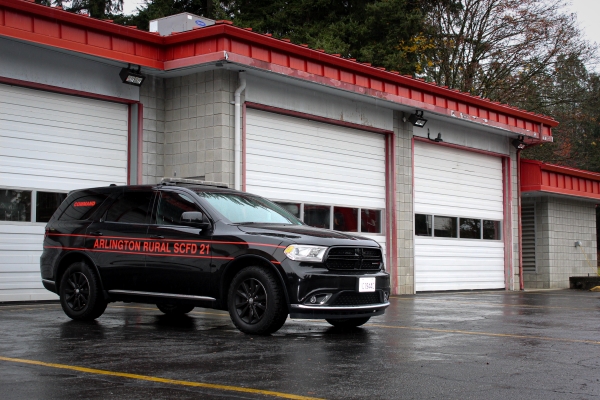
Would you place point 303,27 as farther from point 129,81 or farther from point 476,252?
point 129,81

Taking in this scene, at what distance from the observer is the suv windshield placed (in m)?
9.61

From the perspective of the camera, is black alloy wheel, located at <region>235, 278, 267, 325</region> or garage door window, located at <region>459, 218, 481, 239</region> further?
garage door window, located at <region>459, 218, 481, 239</region>

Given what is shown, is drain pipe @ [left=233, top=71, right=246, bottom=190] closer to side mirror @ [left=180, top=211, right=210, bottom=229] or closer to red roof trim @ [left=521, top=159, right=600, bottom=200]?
side mirror @ [left=180, top=211, right=210, bottom=229]

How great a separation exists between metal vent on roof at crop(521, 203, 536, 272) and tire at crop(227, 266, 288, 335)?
20170 mm

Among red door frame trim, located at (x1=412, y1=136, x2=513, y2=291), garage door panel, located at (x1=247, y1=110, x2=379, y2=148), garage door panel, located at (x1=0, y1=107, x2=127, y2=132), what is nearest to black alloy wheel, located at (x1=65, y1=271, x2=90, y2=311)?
garage door panel, located at (x1=0, y1=107, x2=127, y2=132)

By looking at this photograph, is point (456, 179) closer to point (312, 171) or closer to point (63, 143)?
point (312, 171)

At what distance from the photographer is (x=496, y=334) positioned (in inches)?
366

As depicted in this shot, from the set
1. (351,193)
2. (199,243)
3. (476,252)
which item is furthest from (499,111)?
(199,243)

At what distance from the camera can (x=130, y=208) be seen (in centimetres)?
1016

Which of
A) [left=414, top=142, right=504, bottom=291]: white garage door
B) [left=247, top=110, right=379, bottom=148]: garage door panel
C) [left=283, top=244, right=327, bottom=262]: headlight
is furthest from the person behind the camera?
[left=414, top=142, right=504, bottom=291]: white garage door

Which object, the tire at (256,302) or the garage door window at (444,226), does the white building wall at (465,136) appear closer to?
the garage door window at (444,226)

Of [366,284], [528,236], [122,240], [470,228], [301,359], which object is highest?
[470,228]

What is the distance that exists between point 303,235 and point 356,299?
3.07ft

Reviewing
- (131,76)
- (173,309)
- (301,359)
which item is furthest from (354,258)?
(131,76)
